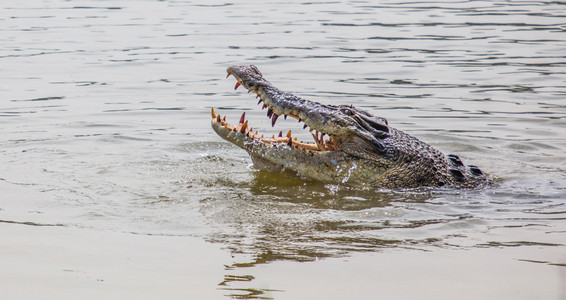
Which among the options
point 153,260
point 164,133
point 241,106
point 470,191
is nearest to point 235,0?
point 241,106

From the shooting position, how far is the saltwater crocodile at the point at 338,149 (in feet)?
22.0

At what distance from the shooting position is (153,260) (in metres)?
4.62

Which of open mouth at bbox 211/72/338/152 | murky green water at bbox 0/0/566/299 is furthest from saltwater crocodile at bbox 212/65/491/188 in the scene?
murky green water at bbox 0/0/566/299

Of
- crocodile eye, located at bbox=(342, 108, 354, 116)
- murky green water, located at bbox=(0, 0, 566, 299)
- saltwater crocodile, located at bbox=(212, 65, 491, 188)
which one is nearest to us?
murky green water, located at bbox=(0, 0, 566, 299)

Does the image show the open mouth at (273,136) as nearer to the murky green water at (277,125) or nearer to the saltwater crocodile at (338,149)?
the saltwater crocodile at (338,149)

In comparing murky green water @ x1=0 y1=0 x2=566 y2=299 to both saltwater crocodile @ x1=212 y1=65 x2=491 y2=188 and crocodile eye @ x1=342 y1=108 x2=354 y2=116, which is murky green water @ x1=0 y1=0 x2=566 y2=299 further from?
crocodile eye @ x1=342 y1=108 x2=354 y2=116

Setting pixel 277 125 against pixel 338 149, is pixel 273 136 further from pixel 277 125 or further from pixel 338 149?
pixel 277 125

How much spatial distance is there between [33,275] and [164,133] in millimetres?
4706

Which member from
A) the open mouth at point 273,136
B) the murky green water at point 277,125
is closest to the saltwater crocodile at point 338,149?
the open mouth at point 273,136

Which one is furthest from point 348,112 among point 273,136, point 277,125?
point 277,125

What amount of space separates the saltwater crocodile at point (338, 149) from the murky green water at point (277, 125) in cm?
18

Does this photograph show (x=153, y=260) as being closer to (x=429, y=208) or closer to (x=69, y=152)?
(x=429, y=208)

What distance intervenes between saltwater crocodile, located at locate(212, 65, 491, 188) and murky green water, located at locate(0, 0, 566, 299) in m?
0.18

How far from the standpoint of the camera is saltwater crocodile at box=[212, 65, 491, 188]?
6.70 metres
